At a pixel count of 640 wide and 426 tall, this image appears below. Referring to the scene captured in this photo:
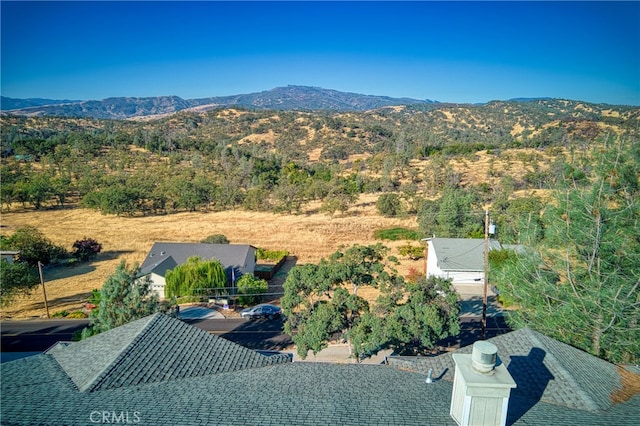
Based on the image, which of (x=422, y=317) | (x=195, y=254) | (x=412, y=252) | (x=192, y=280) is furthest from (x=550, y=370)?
(x=412, y=252)

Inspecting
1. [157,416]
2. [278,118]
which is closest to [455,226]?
[157,416]

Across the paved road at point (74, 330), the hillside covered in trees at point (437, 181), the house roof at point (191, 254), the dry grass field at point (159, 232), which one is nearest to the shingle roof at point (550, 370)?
the hillside covered in trees at point (437, 181)

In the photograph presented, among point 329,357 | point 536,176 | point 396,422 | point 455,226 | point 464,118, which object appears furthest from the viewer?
point 464,118

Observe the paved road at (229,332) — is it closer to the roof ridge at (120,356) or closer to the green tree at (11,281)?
the green tree at (11,281)

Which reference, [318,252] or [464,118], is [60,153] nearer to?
[318,252]

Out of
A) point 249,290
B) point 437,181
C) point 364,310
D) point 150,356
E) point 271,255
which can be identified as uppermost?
point 437,181

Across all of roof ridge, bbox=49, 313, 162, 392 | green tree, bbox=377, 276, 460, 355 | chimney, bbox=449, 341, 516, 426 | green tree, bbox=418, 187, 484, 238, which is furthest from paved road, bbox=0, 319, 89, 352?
green tree, bbox=418, 187, 484, 238

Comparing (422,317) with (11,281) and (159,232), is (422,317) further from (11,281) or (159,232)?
(159,232)
